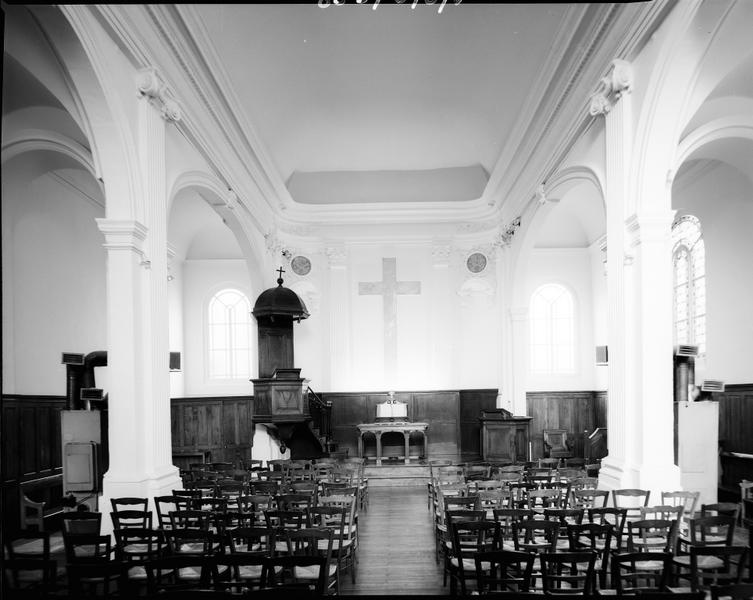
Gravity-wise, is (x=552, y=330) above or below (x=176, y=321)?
below

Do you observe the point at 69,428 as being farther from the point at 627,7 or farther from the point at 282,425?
the point at 627,7

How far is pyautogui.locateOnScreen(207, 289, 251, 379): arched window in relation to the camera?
21.1 metres

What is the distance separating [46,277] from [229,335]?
30.7 feet

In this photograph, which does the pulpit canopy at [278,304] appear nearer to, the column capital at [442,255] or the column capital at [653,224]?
the column capital at [442,255]

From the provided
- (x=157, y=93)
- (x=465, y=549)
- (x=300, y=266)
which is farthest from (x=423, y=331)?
(x=465, y=549)

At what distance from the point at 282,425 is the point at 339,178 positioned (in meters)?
7.53

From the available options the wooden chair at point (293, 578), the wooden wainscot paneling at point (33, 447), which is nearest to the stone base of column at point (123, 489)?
the wooden wainscot paneling at point (33, 447)

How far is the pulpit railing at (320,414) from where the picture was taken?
17.8 meters

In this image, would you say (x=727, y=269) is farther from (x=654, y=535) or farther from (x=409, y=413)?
(x=409, y=413)

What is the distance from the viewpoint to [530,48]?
11602 millimetres

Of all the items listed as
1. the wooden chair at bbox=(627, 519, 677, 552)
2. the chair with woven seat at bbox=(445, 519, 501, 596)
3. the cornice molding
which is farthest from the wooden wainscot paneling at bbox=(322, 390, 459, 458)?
the chair with woven seat at bbox=(445, 519, 501, 596)

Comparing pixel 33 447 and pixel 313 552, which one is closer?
pixel 313 552

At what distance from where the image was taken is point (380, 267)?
19500 millimetres

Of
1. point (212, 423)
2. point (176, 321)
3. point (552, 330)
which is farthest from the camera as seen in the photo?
point (552, 330)
